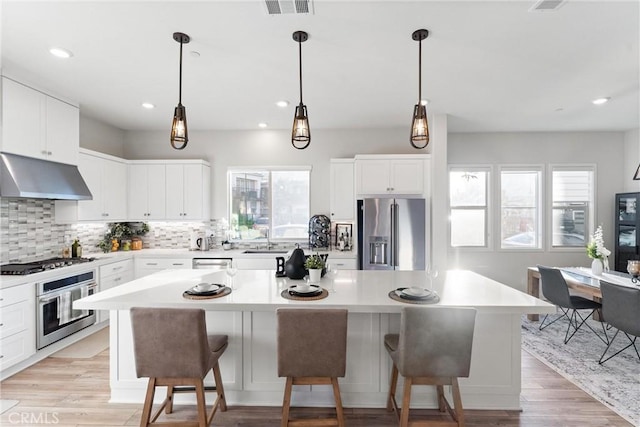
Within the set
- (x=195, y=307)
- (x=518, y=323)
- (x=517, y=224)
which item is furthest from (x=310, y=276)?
(x=517, y=224)

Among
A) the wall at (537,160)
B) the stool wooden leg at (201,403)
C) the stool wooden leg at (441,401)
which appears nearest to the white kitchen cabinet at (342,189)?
the wall at (537,160)

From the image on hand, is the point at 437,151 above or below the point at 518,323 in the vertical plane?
above

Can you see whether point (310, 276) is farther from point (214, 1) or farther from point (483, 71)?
point (483, 71)

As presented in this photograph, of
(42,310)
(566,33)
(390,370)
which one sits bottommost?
(390,370)

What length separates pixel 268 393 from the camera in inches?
89.0

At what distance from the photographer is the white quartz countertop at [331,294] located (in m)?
1.90

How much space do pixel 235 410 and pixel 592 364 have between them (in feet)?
11.1

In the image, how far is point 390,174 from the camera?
14.5ft

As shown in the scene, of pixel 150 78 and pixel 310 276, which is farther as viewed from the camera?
pixel 150 78

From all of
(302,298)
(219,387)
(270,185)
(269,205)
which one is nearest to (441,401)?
(302,298)

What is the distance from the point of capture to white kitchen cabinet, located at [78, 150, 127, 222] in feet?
12.7

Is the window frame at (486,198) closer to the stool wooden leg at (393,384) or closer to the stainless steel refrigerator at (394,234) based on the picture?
the stainless steel refrigerator at (394,234)

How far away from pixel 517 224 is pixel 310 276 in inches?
172

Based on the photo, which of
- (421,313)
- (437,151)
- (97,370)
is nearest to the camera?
(421,313)
